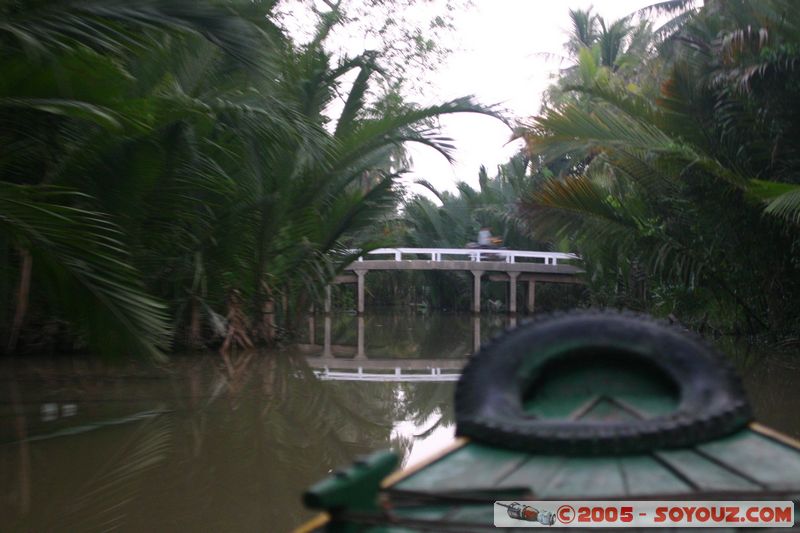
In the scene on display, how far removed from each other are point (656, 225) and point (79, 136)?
7.48 meters

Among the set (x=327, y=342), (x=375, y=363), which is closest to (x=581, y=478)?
(x=375, y=363)

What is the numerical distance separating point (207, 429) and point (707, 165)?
238 inches

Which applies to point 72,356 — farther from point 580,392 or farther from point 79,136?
point 580,392

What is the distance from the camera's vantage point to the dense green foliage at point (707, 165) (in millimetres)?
8984

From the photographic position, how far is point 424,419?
5.94 metres

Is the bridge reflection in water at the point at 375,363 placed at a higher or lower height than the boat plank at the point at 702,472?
lower

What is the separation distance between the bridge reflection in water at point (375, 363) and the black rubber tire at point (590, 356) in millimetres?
5431

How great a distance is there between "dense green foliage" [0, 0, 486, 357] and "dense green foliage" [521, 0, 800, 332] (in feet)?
5.65

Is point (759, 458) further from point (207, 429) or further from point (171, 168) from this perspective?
point (171, 168)

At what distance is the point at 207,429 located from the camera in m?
5.30

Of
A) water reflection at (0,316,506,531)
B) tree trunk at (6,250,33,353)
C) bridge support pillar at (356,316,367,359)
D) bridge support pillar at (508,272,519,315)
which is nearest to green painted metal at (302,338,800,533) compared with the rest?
water reflection at (0,316,506,531)

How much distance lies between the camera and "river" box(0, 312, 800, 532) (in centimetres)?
369

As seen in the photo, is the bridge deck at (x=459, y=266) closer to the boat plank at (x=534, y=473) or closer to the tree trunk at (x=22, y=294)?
the tree trunk at (x=22, y=294)

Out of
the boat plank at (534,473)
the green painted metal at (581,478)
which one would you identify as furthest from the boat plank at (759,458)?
the boat plank at (534,473)
